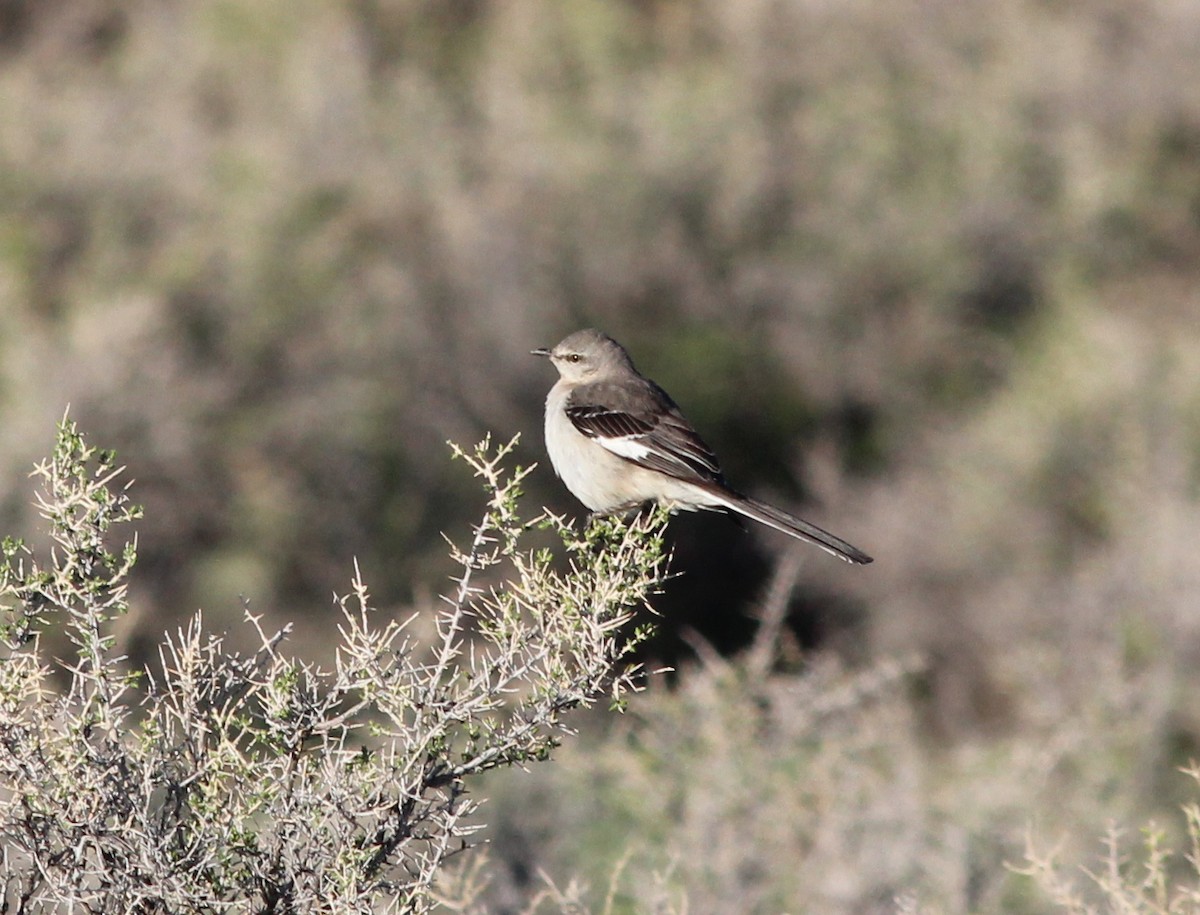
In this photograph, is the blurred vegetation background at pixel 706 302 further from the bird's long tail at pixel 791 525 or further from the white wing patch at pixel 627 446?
the bird's long tail at pixel 791 525

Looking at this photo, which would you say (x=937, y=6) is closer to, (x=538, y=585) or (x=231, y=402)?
(x=231, y=402)

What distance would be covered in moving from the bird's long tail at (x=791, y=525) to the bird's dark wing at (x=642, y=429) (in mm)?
165

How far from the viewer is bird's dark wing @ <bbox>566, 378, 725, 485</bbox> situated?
6148mm

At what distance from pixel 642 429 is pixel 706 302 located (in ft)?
34.0

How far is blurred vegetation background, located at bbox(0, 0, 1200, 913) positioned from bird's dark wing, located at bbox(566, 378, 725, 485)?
270 centimetres

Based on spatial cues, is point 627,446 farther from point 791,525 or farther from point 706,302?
point 706,302

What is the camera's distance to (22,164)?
49.1ft

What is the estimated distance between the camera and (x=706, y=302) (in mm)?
16547

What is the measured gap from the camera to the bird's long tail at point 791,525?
5.22 metres

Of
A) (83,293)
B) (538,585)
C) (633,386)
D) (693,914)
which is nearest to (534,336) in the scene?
(83,293)

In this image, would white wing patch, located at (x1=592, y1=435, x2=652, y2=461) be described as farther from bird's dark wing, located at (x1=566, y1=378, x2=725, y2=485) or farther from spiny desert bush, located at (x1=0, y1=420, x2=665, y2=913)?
spiny desert bush, located at (x1=0, y1=420, x2=665, y2=913)

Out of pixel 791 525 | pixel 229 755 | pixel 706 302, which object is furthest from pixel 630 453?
pixel 706 302

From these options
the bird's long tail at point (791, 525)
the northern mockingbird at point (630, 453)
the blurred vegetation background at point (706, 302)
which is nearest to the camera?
the bird's long tail at point (791, 525)


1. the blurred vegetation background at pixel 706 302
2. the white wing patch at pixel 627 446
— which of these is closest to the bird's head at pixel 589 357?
the white wing patch at pixel 627 446
